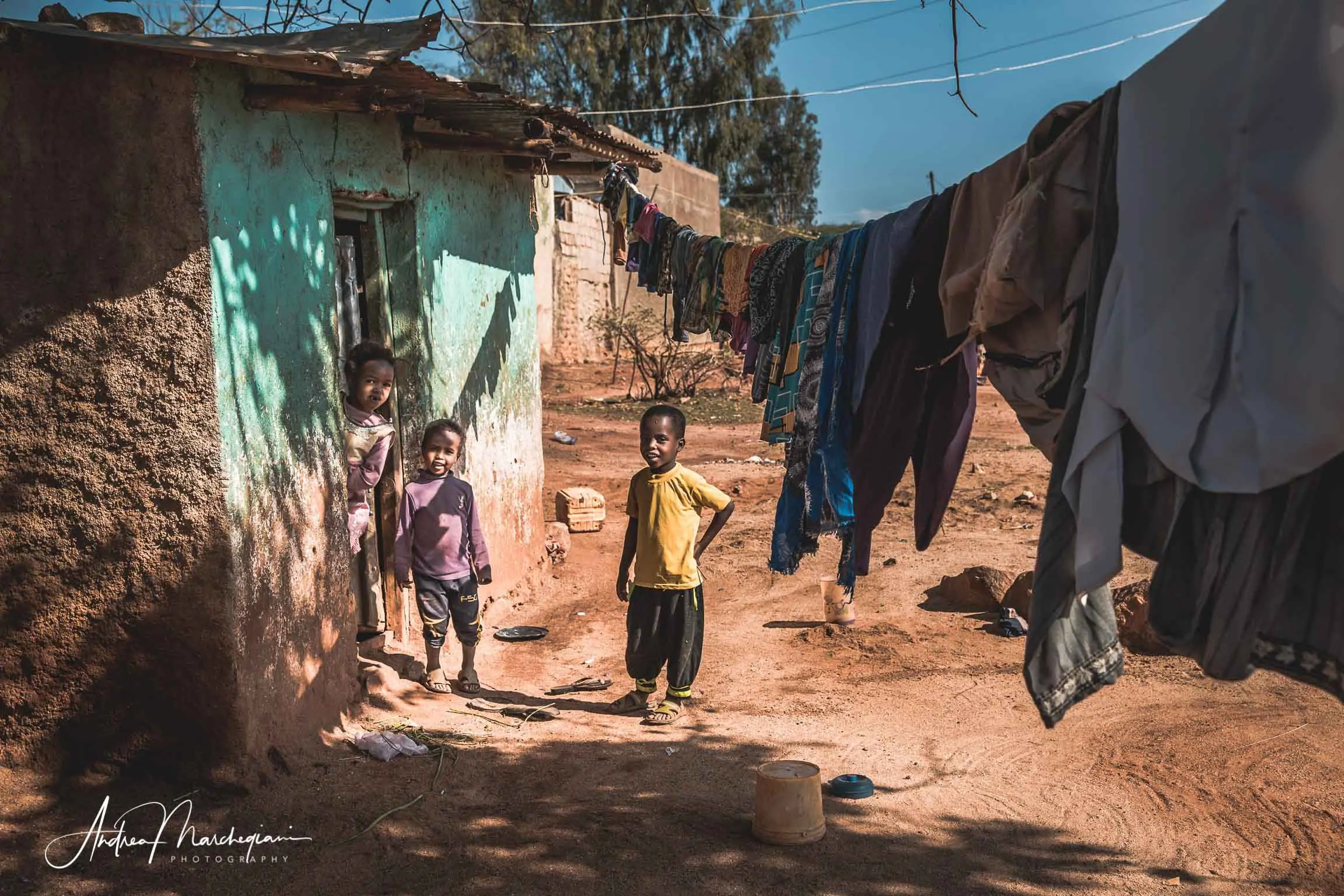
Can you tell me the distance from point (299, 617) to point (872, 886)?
8.12 feet

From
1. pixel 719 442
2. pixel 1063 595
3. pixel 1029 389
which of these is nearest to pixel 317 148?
pixel 1029 389

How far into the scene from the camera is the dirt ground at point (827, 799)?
3.61 metres

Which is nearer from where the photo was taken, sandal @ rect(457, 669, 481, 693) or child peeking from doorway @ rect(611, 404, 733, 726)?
child peeking from doorway @ rect(611, 404, 733, 726)

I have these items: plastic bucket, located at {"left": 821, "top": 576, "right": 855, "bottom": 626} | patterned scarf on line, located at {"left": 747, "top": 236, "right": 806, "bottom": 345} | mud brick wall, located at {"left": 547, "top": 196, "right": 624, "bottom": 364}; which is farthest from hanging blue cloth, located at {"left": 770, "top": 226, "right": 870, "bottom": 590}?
mud brick wall, located at {"left": 547, "top": 196, "right": 624, "bottom": 364}

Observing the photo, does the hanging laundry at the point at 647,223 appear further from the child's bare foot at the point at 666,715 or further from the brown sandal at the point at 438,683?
the brown sandal at the point at 438,683

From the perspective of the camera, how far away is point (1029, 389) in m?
2.51

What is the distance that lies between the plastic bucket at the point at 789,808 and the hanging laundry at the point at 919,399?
1.13 meters

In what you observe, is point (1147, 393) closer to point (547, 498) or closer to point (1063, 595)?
point (1063, 595)

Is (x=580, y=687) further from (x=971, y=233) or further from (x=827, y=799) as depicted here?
(x=971, y=233)

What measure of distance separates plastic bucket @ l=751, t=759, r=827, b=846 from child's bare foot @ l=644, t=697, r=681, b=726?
4.47 feet

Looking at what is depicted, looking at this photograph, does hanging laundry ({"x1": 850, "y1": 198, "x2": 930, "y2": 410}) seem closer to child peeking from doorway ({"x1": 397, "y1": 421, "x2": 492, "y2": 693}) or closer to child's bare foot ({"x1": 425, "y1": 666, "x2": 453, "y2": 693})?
child peeking from doorway ({"x1": 397, "y1": 421, "x2": 492, "y2": 693})

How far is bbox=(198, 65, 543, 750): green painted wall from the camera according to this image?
13.2 feet

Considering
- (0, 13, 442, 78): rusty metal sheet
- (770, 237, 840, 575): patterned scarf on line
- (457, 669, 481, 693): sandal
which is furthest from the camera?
(457, 669, 481, 693): sandal

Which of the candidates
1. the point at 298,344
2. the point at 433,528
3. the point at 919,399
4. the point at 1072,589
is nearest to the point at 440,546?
the point at 433,528
